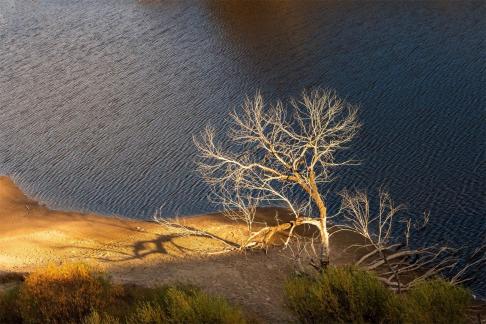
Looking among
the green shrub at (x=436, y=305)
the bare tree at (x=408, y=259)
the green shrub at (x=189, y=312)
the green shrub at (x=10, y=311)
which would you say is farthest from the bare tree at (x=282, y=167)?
the green shrub at (x=10, y=311)

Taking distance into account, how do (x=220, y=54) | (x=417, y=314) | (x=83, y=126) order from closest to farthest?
(x=417, y=314) → (x=83, y=126) → (x=220, y=54)

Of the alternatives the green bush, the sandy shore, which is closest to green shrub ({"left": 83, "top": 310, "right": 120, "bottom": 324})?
the green bush

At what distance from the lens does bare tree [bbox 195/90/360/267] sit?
19109mm

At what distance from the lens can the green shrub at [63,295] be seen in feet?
47.9

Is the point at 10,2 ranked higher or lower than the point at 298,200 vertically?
higher

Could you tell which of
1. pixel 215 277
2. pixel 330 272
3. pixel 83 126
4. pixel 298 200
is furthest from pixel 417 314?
pixel 83 126

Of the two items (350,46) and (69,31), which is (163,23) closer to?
(69,31)

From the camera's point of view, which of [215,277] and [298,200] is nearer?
[215,277]

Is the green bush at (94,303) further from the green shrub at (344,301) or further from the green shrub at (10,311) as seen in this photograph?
the green shrub at (344,301)

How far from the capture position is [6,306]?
1540 centimetres

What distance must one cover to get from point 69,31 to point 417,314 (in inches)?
1911

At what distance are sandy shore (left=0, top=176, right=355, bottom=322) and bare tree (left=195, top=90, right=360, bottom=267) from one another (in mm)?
922

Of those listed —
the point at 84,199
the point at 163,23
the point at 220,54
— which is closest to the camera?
the point at 84,199

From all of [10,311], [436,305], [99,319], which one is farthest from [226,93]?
[436,305]
